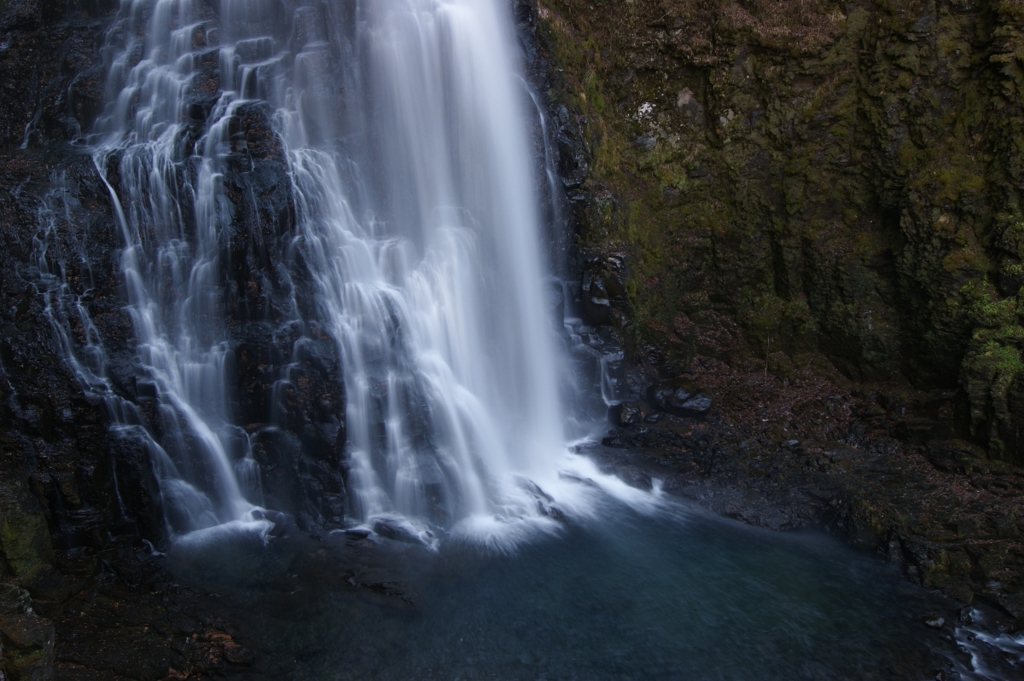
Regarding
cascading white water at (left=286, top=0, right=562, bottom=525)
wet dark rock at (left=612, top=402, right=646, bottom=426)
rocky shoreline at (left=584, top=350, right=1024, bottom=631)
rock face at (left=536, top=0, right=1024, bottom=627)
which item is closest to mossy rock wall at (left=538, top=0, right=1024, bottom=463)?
rock face at (left=536, top=0, right=1024, bottom=627)

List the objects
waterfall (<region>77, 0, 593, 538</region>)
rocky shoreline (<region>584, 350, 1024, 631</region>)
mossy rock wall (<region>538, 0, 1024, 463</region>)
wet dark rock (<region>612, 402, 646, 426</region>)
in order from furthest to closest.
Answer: wet dark rock (<region>612, 402, 646, 426</region>)
mossy rock wall (<region>538, 0, 1024, 463</region>)
waterfall (<region>77, 0, 593, 538</region>)
rocky shoreline (<region>584, 350, 1024, 631</region>)

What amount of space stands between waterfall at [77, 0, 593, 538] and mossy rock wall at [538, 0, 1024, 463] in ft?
6.10

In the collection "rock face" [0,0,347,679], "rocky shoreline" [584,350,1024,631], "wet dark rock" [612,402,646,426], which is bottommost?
"rocky shoreline" [584,350,1024,631]

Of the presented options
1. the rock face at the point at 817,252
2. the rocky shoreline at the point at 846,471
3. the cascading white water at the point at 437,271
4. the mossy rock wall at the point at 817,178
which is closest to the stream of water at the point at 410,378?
the cascading white water at the point at 437,271

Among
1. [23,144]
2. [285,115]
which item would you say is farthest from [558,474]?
[23,144]

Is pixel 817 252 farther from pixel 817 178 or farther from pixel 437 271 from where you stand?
pixel 437 271

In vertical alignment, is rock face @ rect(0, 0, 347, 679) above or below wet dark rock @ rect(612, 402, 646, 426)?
above

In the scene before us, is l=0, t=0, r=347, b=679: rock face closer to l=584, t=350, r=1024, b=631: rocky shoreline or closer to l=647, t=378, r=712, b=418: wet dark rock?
l=584, t=350, r=1024, b=631: rocky shoreline

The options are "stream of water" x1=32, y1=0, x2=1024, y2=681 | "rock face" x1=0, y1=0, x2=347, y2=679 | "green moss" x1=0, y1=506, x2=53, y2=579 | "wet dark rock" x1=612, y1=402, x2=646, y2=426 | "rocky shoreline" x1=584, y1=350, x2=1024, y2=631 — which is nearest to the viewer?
"green moss" x1=0, y1=506, x2=53, y2=579

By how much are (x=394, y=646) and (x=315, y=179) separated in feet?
23.8

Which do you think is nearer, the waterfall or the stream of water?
the stream of water

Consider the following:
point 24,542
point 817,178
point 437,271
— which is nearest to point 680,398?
point 817,178

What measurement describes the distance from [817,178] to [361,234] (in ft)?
27.0

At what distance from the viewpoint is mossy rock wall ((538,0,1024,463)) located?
1071cm
